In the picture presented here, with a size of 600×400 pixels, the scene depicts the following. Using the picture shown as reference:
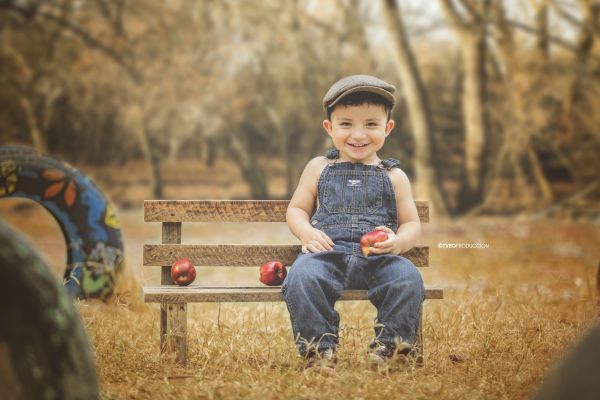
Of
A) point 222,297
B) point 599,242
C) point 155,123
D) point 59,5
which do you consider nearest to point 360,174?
point 222,297

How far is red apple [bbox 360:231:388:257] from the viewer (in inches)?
147

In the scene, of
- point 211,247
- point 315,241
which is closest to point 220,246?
point 211,247

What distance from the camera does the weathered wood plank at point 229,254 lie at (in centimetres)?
412

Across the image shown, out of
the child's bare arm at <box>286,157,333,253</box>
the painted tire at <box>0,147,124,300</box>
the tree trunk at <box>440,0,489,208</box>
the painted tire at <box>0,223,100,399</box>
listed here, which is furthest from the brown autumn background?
the painted tire at <box>0,223,100,399</box>

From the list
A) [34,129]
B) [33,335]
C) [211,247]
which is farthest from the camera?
[34,129]

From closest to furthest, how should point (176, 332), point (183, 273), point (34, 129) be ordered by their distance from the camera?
point (176, 332)
point (183, 273)
point (34, 129)

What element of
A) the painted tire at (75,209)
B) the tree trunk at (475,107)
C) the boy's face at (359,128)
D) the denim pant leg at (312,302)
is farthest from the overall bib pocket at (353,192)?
the tree trunk at (475,107)

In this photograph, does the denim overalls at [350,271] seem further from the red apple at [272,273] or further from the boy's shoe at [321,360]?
the red apple at [272,273]

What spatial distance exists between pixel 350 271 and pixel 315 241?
0.23 meters

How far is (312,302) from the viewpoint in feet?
12.1

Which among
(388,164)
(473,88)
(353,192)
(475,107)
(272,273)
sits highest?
(473,88)

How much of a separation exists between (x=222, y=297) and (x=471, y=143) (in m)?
9.68

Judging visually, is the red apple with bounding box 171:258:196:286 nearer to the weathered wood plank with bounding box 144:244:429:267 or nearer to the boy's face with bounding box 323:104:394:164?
the weathered wood plank with bounding box 144:244:429:267

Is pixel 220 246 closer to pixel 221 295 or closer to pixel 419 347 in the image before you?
pixel 221 295
